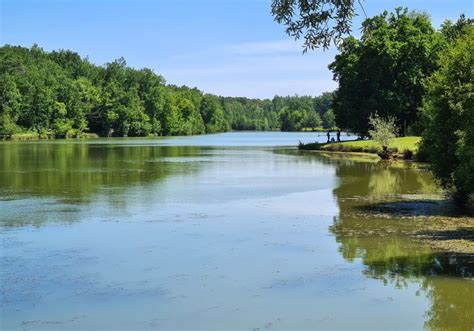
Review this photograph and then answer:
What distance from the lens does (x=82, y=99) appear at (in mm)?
127000

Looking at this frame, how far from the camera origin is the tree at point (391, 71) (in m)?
60.1

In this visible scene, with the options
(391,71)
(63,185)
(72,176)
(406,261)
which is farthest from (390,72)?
(406,261)

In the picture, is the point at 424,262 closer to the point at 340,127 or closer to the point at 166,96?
the point at 340,127

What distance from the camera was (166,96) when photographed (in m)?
155

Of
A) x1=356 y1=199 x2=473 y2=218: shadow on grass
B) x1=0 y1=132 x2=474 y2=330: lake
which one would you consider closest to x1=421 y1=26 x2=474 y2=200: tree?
x1=356 y1=199 x2=473 y2=218: shadow on grass

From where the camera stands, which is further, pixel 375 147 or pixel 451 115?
pixel 375 147

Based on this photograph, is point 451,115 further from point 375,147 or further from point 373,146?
point 373,146

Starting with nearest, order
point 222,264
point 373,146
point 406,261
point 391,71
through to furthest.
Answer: point 222,264 < point 406,261 < point 373,146 < point 391,71

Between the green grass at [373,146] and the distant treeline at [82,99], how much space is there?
119ft

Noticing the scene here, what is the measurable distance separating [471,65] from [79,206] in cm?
1505

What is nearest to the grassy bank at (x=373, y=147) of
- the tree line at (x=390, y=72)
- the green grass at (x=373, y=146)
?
the green grass at (x=373, y=146)

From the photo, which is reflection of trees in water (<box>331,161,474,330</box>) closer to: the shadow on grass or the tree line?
the shadow on grass

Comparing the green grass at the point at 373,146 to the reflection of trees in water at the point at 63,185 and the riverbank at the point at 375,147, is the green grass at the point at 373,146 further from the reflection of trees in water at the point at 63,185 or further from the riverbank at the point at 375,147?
the reflection of trees in water at the point at 63,185

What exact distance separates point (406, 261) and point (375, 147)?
43.2 m
